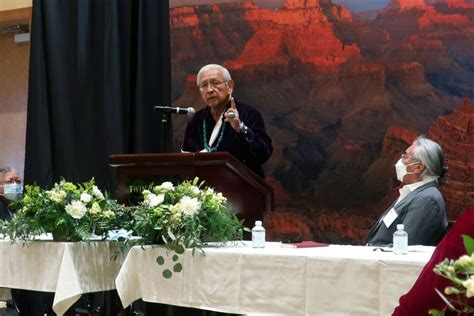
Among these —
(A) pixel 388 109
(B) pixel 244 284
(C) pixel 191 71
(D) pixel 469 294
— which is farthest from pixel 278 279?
(C) pixel 191 71

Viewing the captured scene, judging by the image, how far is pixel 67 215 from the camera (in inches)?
161

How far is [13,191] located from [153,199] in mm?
4403

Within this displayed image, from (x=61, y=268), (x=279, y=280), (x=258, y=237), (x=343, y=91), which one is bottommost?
(x=61, y=268)

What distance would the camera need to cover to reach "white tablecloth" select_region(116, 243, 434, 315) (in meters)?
3.03

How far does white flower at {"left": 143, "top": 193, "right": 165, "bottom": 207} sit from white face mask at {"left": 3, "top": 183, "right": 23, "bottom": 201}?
4188 mm

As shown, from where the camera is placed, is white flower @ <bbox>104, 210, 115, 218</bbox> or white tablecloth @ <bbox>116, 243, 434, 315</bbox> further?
white flower @ <bbox>104, 210, 115, 218</bbox>

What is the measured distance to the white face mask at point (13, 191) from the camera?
758 cm

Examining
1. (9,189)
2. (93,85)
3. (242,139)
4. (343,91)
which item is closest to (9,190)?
(9,189)

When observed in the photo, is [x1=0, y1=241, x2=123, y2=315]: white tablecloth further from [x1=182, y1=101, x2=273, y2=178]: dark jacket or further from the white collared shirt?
the white collared shirt

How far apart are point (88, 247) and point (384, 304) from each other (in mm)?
1771

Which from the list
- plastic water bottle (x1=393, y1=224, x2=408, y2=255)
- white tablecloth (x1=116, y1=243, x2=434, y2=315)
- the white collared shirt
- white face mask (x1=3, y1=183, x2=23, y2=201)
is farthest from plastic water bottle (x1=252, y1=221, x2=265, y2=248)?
white face mask (x1=3, y1=183, x2=23, y2=201)

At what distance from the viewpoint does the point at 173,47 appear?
24.5 feet

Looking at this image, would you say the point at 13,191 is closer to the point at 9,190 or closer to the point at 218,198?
the point at 9,190

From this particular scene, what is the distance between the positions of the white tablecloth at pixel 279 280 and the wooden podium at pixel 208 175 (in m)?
0.47
